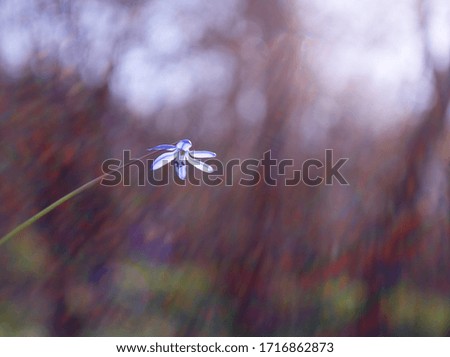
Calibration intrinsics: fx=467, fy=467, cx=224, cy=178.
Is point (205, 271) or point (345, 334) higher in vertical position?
point (205, 271)

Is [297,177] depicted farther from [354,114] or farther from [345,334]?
[345,334]

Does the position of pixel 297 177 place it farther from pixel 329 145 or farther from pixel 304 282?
pixel 304 282

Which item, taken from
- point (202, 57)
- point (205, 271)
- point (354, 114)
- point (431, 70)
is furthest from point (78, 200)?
point (431, 70)

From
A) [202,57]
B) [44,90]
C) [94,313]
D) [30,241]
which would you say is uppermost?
Result: [202,57]

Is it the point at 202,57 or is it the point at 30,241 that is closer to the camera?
the point at 30,241

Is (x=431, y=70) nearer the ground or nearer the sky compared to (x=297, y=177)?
nearer the sky

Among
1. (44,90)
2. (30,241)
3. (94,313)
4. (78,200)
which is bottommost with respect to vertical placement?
(94,313)
